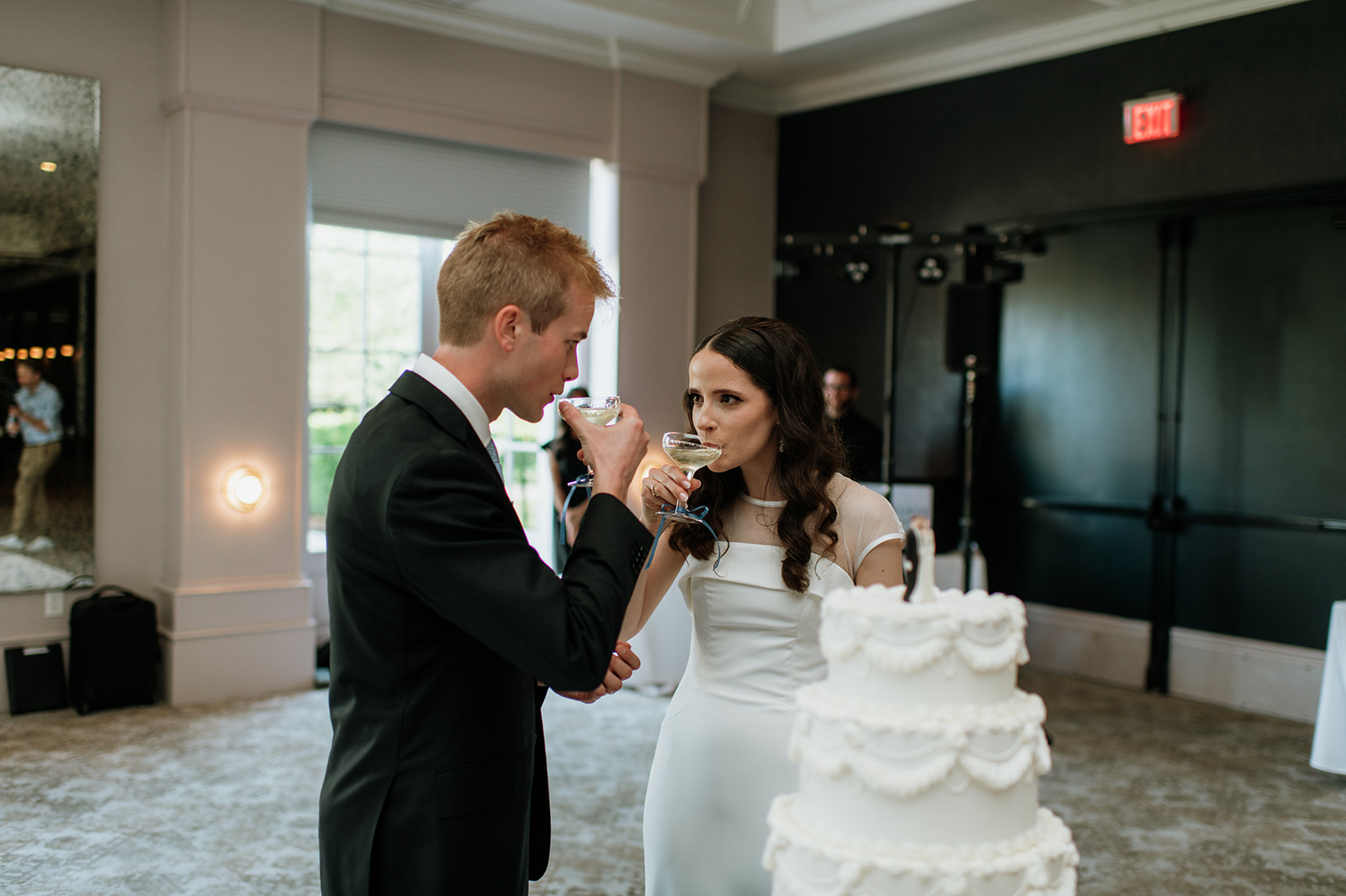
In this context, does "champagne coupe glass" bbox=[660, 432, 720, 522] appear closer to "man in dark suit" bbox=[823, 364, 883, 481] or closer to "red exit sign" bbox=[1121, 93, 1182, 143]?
"man in dark suit" bbox=[823, 364, 883, 481]

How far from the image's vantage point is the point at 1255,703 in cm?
585

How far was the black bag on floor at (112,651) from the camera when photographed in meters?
5.30

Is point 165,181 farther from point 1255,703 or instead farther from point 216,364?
point 1255,703

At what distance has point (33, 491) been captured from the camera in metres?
5.43

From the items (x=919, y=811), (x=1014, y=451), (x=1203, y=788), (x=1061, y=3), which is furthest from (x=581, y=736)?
(x=1061, y=3)

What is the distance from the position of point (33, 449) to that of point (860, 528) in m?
4.83

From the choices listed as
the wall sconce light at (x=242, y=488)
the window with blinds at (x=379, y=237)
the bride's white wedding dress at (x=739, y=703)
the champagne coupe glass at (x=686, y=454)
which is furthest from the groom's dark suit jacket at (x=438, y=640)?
the window with blinds at (x=379, y=237)

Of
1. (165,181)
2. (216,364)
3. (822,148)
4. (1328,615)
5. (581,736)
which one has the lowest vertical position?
(581,736)

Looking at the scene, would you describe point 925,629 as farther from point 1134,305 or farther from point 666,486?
point 1134,305

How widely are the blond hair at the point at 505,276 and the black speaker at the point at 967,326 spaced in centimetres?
520

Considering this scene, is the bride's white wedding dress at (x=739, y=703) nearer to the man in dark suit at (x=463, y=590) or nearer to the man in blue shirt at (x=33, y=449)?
the man in dark suit at (x=463, y=590)

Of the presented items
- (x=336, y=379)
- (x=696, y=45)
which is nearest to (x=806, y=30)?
(x=696, y=45)

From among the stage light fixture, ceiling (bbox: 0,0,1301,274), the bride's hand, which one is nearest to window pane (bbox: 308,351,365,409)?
ceiling (bbox: 0,0,1301,274)

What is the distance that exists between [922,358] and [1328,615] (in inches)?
112
